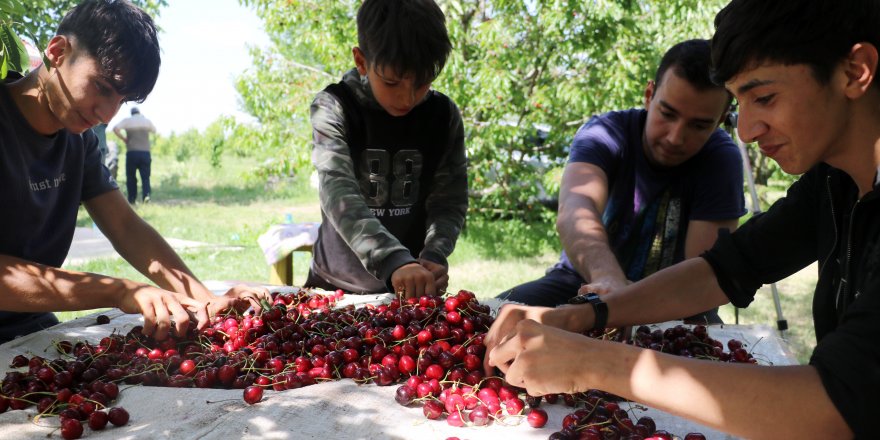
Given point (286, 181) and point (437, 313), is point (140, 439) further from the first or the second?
point (286, 181)

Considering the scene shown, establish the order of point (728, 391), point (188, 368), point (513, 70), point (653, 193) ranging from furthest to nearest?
point (513, 70) < point (653, 193) < point (188, 368) < point (728, 391)

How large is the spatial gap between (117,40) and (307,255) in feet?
23.4

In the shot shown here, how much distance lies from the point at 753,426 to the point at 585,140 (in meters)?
2.08

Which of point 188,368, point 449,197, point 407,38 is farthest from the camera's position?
point 449,197

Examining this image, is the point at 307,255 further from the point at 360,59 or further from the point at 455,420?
the point at 455,420

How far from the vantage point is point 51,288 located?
2.24 metres

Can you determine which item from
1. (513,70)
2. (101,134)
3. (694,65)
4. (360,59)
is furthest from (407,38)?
(101,134)

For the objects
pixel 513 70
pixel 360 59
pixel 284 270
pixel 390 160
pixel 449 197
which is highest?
pixel 513 70

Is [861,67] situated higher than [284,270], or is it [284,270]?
[861,67]

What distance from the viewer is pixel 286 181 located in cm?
1719

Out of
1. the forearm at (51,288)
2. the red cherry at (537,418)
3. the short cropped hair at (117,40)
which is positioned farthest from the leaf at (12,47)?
the red cherry at (537,418)

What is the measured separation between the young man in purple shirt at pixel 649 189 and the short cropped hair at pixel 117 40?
1.79m

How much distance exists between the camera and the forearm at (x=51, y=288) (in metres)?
2.19

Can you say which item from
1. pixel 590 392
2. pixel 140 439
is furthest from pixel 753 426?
pixel 140 439
